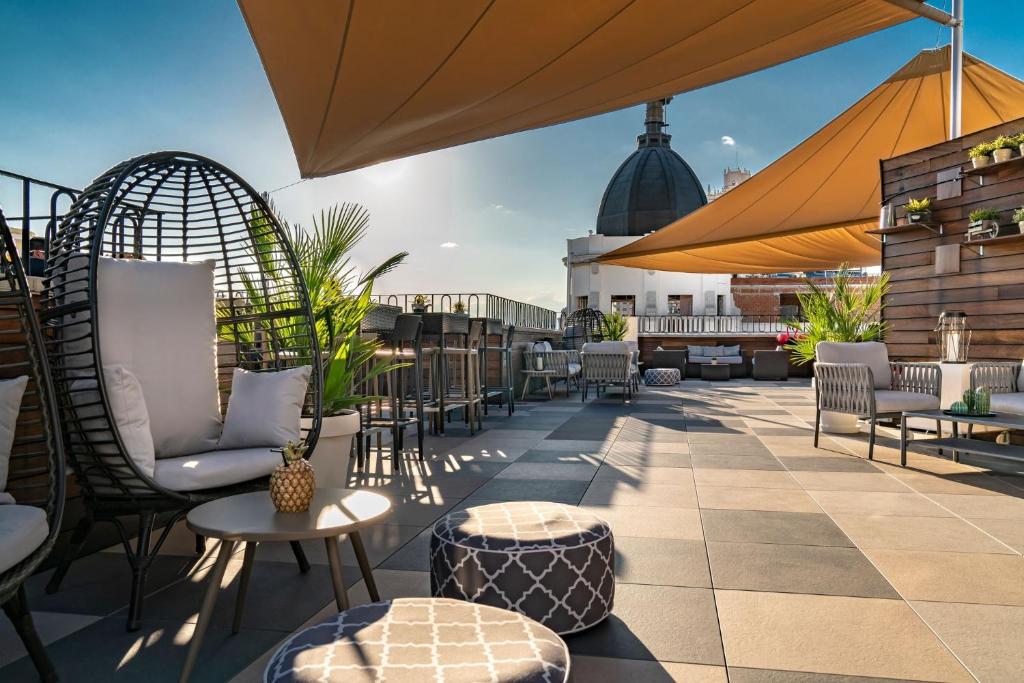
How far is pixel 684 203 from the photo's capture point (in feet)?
111

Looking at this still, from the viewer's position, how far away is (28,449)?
274 centimetres

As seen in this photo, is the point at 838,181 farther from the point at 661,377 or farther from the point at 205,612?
the point at 205,612

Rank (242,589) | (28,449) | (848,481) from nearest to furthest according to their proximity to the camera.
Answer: (242,589)
(28,449)
(848,481)

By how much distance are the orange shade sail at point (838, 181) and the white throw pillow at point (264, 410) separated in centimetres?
708

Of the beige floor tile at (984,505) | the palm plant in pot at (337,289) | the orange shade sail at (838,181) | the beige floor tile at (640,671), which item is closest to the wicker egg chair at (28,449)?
the palm plant in pot at (337,289)

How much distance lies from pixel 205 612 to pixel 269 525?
0.88 feet

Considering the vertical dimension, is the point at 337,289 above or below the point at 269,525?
above

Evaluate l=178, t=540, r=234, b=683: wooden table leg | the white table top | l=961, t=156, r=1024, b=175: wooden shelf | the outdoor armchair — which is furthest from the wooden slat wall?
l=178, t=540, r=234, b=683: wooden table leg

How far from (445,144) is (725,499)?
346cm

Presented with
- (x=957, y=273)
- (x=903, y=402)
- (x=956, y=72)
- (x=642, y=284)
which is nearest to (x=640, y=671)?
(x=903, y=402)

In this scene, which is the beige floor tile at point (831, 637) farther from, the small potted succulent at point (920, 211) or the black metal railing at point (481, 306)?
the black metal railing at point (481, 306)

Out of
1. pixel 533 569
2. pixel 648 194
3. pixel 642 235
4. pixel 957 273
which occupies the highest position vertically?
pixel 648 194

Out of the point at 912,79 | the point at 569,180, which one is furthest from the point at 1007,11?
the point at 569,180

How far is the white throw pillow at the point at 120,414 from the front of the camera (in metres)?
2.35
